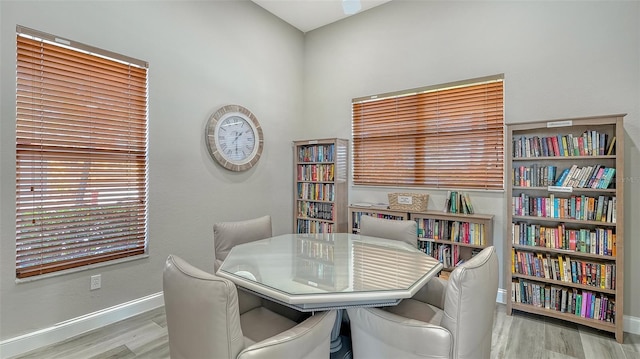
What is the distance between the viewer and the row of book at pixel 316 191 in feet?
13.3

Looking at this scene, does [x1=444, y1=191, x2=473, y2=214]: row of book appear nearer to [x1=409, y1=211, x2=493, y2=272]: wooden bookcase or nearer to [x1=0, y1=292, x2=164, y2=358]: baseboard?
[x1=409, y1=211, x2=493, y2=272]: wooden bookcase

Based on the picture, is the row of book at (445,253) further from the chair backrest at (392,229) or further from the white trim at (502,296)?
the chair backrest at (392,229)

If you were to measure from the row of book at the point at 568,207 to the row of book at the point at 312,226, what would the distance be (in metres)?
2.10

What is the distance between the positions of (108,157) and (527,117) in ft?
12.8

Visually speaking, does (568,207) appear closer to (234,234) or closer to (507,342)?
(507,342)

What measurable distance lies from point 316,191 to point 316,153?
52cm

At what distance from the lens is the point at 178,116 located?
314 centimetres

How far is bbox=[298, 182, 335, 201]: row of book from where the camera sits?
4.06 m

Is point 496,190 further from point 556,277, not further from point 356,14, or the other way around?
point 356,14

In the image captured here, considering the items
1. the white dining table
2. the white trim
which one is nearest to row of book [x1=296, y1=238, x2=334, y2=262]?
the white dining table

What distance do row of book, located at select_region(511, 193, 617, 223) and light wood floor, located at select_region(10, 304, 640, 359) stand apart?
3.10 feet

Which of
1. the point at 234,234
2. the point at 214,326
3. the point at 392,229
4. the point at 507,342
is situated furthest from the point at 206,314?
the point at 507,342

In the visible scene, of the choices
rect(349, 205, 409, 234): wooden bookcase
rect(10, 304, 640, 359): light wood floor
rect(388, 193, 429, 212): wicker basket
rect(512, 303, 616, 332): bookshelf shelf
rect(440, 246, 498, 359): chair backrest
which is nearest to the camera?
rect(440, 246, 498, 359): chair backrest

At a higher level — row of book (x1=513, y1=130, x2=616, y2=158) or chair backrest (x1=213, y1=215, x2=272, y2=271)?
row of book (x1=513, y1=130, x2=616, y2=158)
